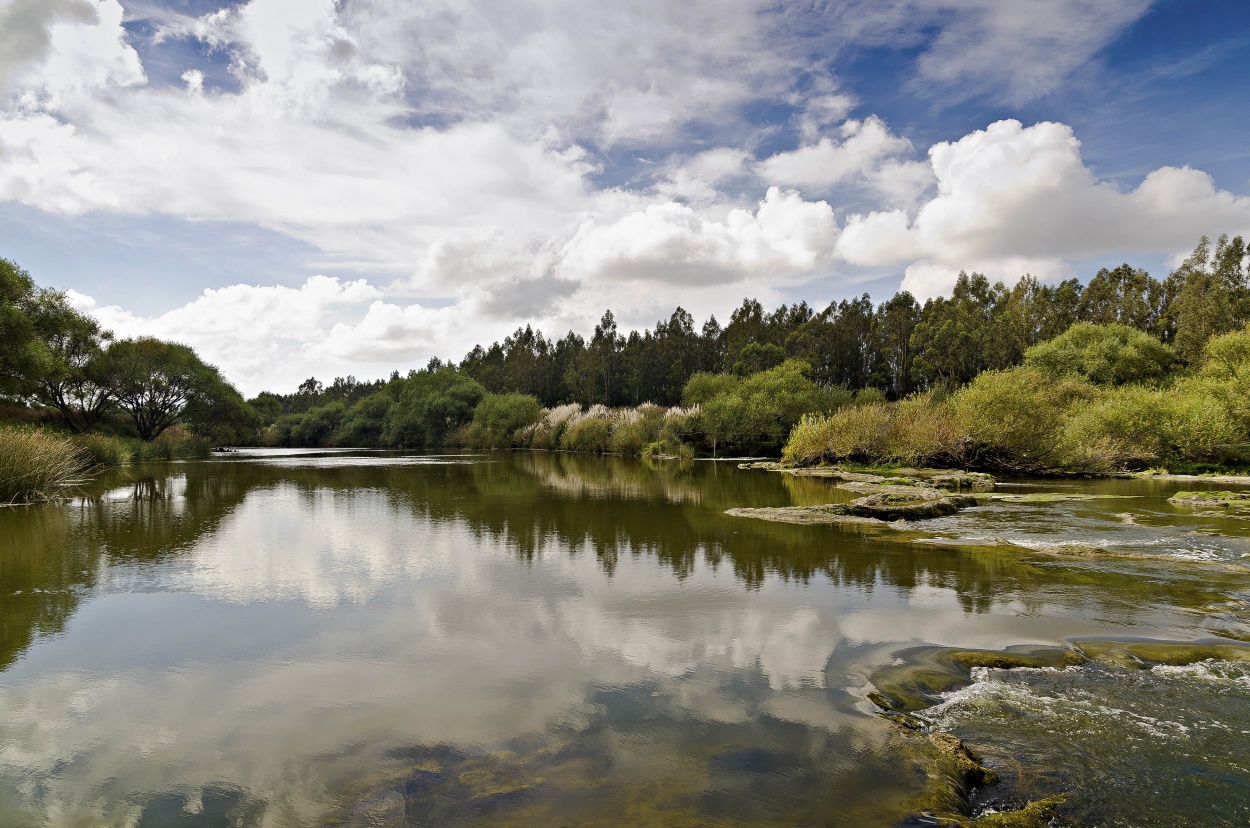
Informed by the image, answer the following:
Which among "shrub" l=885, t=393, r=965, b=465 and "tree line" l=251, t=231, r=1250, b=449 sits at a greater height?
"tree line" l=251, t=231, r=1250, b=449

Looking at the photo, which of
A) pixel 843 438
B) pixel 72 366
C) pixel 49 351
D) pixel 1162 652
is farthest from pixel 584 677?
pixel 72 366

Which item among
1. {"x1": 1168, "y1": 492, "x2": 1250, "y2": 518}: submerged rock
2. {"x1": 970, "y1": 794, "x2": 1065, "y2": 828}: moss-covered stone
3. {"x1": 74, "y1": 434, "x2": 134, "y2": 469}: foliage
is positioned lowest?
{"x1": 970, "y1": 794, "x2": 1065, "y2": 828}: moss-covered stone

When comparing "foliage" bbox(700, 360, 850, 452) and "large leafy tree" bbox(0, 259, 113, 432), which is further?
"foliage" bbox(700, 360, 850, 452)

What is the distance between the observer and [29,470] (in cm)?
1908

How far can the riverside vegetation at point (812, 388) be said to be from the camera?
30.1 m

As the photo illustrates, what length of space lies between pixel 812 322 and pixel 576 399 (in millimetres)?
34408

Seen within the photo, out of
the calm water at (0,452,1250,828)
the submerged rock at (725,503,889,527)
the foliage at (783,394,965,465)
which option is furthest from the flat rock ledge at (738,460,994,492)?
the calm water at (0,452,1250,828)

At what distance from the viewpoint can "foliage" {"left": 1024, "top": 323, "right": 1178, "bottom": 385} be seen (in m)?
50.0

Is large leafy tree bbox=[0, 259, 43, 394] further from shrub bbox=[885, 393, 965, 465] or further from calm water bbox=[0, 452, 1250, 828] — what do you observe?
shrub bbox=[885, 393, 965, 465]

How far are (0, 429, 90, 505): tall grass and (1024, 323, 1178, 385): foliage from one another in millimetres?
57201

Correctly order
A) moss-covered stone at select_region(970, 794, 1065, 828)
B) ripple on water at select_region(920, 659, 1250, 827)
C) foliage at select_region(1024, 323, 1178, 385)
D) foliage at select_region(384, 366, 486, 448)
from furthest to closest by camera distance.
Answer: foliage at select_region(384, 366, 486, 448) → foliage at select_region(1024, 323, 1178, 385) → ripple on water at select_region(920, 659, 1250, 827) → moss-covered stone at select_region(970, 794, 1065, 828)

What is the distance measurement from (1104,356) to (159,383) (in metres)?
73.7

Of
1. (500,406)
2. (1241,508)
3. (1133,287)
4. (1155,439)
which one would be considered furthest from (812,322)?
(1241,508)

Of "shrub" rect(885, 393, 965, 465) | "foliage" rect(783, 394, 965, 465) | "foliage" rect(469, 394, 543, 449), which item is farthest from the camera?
"foliage" rect(469, 394, 543, 449)
